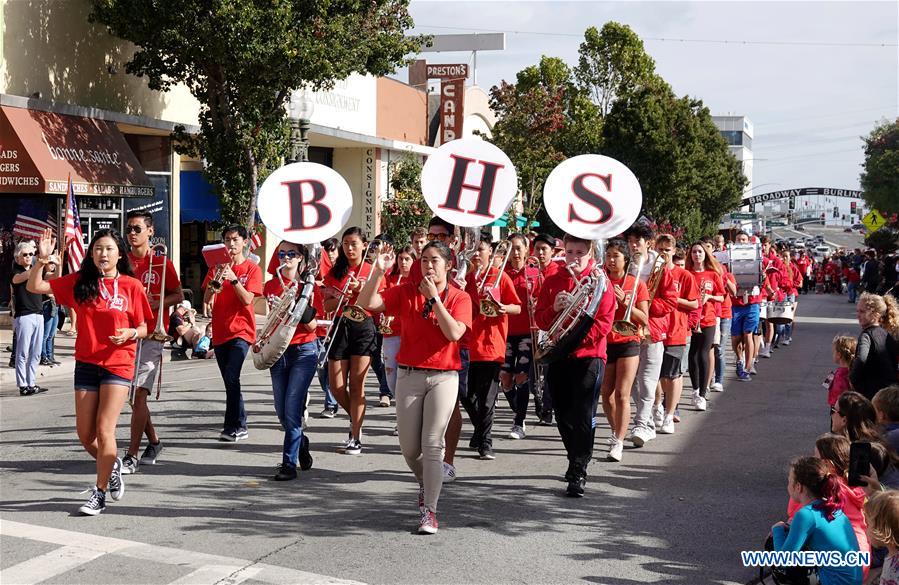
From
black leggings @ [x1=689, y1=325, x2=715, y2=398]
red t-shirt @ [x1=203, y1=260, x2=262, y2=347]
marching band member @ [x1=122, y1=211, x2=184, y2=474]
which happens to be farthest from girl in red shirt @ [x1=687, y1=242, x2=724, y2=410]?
marching band member @ [x1=122, y1=211, x2=184, y2=474]

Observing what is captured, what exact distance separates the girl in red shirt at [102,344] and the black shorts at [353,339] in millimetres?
2568

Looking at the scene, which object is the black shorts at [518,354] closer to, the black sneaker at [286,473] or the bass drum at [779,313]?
the black sneaker at [286,473]

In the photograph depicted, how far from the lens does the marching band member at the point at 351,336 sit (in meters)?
9.11

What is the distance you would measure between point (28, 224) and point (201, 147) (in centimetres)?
393

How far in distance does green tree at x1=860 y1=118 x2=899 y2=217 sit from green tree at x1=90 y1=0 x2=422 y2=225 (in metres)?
38.0

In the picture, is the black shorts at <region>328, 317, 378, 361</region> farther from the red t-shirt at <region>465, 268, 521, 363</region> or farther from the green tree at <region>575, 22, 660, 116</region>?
the green tree at <region>575, 22, 660, 116</region>

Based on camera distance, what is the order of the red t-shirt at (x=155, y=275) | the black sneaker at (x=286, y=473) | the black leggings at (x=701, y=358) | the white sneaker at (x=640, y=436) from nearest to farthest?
1. the black sneaker at (x=286, y=473)
2. the red t-shirt at (x=155, y=275)
3. the white sneaker at (x=640, y=436)
4. the black leggings at (x=701, y=358)

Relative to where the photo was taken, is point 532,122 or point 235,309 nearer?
point 235,309

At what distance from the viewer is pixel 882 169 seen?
53562 millimetres

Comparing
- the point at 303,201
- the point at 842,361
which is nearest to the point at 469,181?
the point at 303,201

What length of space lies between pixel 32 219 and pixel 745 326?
1247 cm

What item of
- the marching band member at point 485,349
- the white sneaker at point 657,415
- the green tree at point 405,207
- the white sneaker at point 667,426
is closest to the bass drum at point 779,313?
the white sneaker at point 657,415

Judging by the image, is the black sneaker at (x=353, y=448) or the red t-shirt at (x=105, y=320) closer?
the red t-shirt at (x=105, y=320)

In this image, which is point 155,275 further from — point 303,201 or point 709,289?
point 709,289
